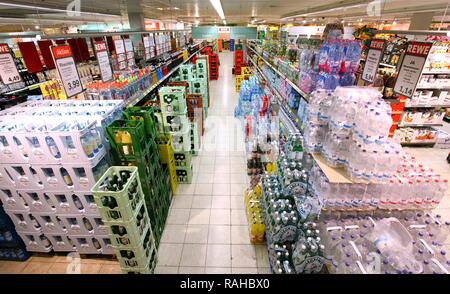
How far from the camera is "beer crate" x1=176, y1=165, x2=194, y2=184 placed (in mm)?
4484

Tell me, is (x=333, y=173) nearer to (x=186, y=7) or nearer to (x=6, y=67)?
(x=6, y=67)

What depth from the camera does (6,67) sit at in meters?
2.95

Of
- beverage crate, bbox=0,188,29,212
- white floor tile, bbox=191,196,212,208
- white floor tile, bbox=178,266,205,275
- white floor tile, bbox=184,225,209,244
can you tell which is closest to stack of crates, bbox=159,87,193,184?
white floor tile, bbox=191,196,212,208

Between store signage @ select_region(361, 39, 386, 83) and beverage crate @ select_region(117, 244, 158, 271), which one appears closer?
store signage @ select_region(361, 39, 386, 83)

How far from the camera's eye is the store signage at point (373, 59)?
2.41 m

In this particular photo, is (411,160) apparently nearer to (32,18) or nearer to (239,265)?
(239,265)

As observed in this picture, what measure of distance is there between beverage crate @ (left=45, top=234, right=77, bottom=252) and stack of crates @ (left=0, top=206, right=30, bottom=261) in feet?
1.39

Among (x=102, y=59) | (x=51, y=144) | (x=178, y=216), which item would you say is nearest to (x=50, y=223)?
(x=51, y=144)

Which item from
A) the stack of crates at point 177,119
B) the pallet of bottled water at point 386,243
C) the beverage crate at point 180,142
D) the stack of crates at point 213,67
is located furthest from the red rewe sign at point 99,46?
the stack of crates at point 213,67

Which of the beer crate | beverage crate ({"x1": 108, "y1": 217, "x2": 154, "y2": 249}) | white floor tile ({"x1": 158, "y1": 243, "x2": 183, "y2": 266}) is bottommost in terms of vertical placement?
white floor tile ({"x1": 158, "y1": 243, "x2": 183, "y2": 266})

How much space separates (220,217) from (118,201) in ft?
6.45

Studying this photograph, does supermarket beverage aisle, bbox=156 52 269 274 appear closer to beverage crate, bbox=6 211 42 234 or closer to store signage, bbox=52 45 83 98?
beverage crate, bbox=6 211 42 234
